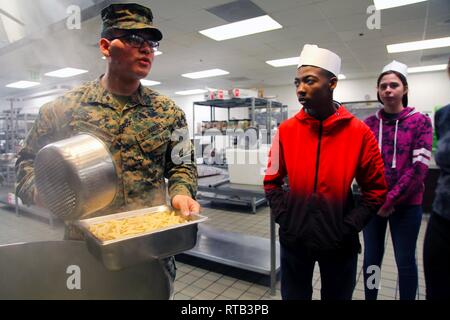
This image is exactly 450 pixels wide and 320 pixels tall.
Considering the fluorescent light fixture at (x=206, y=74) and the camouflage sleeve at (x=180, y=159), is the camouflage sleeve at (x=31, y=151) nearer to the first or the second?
the camouflage sleeve at (x=180, y=159)

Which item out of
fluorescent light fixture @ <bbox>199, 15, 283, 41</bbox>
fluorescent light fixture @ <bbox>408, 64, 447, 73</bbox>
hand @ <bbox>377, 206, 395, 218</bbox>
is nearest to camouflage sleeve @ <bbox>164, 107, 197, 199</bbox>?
hand @ <bbox>377, 206, 395, 218</bbox>

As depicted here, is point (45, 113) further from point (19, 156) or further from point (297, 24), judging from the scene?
point (297, 24)

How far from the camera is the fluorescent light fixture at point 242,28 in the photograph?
4.36 meters

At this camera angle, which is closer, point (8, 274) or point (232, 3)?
point (8, 274)

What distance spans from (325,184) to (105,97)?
0.91 meters

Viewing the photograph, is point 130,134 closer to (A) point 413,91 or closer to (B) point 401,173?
(B) point 401,173

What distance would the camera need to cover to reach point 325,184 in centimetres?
117

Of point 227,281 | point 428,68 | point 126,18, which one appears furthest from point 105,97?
point 428,68

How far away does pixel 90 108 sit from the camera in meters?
1.04

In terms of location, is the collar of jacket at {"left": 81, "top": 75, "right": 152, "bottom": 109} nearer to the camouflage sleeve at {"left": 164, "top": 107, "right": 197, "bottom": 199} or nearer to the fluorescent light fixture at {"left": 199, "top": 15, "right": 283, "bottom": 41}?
the camouflage sleeve at {"left": 164, "top": 107, "right": 197, "bottom": 199}

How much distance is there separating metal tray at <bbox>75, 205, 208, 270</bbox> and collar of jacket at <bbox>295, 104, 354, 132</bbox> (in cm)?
67

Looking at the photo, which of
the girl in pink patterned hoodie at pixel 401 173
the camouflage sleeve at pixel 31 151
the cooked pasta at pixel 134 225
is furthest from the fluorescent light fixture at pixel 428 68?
the camouflage sleeve at pixel 31 151
